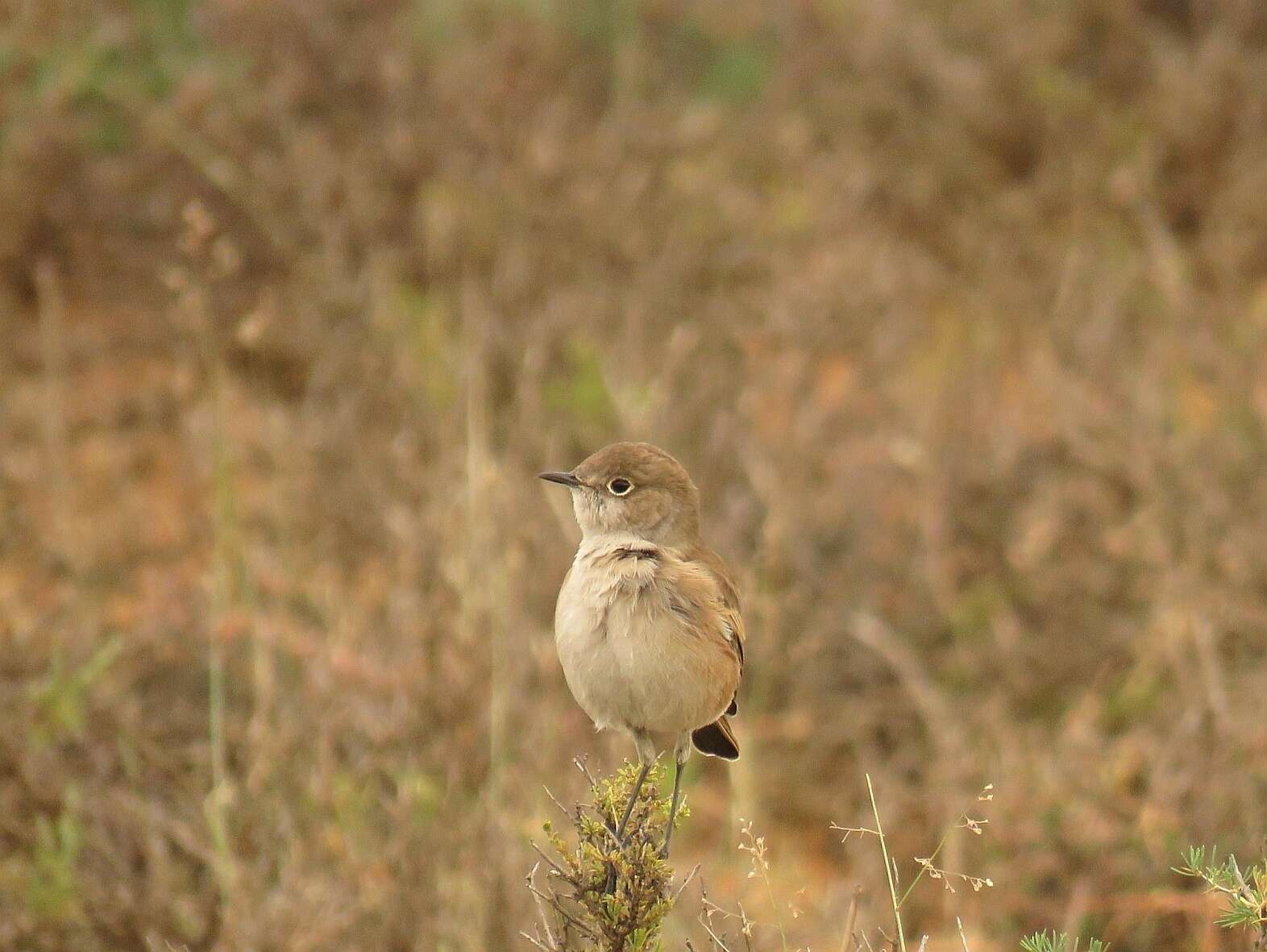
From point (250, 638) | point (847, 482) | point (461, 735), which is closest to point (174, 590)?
point (250, 638)

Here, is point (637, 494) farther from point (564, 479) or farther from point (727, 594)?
point (727, 594)

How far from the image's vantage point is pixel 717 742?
3.71 meters

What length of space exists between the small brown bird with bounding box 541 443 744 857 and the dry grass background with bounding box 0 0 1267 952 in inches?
53.0

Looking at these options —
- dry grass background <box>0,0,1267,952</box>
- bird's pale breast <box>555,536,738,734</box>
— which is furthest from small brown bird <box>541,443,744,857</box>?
dry grass background <box>0,0,1267,952</box>

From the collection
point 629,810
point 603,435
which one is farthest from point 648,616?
point 603,435

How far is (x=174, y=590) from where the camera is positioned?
6555 millimetres

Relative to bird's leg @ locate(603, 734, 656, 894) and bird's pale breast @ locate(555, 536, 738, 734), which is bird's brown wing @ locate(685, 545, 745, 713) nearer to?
bird's pale breast @ locate(555, 536, 738, 734)

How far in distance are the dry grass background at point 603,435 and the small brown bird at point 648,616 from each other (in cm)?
135

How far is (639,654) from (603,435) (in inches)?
163

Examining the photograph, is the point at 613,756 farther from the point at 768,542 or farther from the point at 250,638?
the point at 250,638

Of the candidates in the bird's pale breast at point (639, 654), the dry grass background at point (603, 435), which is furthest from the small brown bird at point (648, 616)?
the dry grass background at point (603, 435)

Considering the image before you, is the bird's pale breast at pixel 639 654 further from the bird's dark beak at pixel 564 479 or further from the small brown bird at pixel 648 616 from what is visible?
the bird's dark beak at pixel 564 479

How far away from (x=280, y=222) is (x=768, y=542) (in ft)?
11.3

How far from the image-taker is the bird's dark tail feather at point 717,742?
366 centimetres
